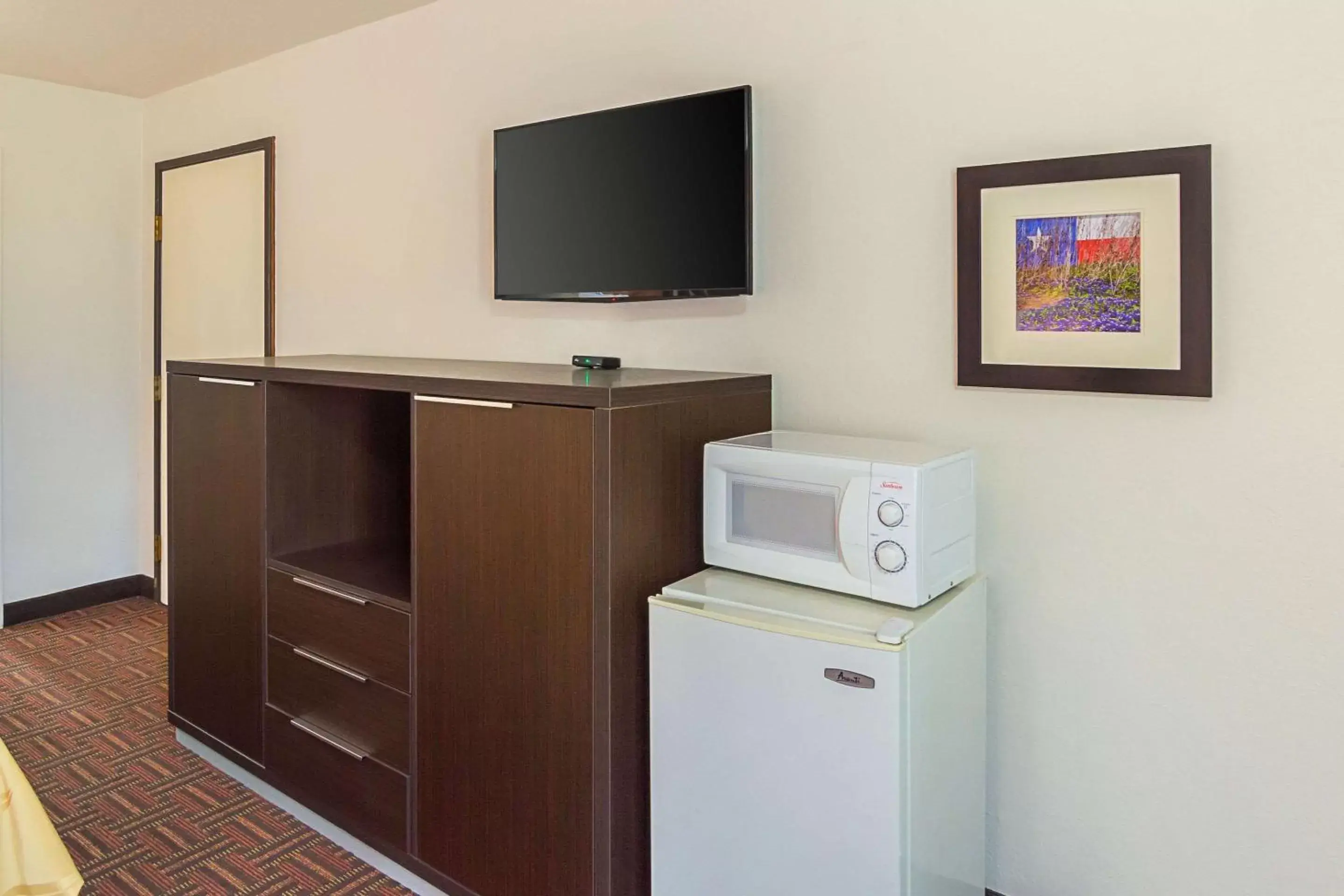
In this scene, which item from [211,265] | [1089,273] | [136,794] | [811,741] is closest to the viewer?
[811,741]

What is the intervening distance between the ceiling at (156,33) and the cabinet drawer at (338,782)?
2.28 m

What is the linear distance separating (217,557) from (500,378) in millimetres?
1341

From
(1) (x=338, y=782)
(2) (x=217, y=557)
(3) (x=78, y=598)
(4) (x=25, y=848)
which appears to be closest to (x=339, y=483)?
(2) (x=217, y=557)

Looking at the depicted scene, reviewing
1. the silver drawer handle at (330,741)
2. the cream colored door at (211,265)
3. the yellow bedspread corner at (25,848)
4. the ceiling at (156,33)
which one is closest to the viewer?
the yellow bedspread corner at (25,848)

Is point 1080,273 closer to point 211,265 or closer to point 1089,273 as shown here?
point 1089,273

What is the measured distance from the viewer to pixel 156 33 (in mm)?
3396

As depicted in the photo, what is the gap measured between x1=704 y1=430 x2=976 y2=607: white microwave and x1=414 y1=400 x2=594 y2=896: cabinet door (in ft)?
1.05

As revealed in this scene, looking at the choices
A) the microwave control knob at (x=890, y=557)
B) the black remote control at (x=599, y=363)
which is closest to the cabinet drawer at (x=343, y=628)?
the black remote control at (x=599, y=363)

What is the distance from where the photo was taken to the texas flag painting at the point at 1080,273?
5.96 feet

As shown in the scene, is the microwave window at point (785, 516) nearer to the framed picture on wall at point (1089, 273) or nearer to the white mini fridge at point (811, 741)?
the white mini fridge at point (811, 741)

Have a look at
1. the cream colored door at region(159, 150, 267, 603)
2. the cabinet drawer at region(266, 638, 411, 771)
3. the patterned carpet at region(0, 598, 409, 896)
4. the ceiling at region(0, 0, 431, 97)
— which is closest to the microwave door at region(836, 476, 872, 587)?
the cabinet drawer at region(266, 638, 411, 771)

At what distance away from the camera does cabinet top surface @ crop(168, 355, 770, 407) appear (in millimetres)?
1860

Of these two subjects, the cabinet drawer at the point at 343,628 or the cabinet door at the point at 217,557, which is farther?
the cabinet door at the point at 217,557

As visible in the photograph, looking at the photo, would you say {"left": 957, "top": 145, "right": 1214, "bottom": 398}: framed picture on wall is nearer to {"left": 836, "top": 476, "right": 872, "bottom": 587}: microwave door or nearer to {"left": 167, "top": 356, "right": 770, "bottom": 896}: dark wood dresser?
{"left": 836, "top": 476, "right": 872, "bottom": 587}: microwave door
